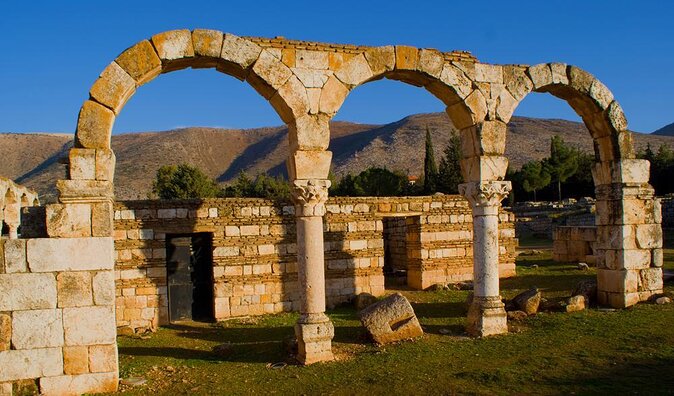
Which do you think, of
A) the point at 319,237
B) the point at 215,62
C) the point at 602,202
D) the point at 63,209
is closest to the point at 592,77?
Answer: the point at 602,202

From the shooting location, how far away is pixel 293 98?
9.55 metres

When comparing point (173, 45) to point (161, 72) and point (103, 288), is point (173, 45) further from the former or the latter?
point (103, 288)

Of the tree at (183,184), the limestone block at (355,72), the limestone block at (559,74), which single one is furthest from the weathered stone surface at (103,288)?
the tree at (183,184)

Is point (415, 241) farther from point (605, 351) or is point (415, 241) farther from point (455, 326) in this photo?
point (605, 351)

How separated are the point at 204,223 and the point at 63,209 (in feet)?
20.1

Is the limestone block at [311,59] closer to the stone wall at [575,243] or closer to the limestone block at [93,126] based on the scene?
the limestone block at [93,126]

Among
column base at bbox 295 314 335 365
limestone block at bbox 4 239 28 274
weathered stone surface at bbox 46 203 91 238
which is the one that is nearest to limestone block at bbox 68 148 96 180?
weathered stone surface at bbox 46 203 91 238

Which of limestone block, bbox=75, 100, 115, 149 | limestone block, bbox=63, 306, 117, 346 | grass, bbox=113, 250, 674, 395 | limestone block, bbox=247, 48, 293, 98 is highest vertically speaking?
limestone block, bbox=247, 48, 293, 98

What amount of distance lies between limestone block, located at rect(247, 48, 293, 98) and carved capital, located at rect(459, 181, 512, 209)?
153 inches

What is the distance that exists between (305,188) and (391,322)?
286cm

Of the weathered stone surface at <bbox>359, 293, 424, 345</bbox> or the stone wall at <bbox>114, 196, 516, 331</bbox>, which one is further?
the stone wall at <bbox>114, 196, 516, 331</bbox>

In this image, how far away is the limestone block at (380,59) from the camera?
10078 mm

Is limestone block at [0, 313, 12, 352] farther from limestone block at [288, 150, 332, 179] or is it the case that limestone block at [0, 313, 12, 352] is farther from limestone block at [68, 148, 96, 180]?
limestone block at [288, 150, 332, 179]

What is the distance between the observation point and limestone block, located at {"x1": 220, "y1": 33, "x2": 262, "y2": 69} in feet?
30.1
